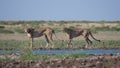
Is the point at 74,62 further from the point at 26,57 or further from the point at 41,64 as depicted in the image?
the point at 26,57

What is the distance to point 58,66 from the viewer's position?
1292 centimetres

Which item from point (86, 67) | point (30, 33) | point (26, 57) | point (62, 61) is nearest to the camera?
point (86, 67)

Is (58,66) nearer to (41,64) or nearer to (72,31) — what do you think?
(41,64)

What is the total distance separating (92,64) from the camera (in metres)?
12.9

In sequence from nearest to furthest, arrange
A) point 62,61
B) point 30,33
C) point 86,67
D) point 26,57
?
point 86,67, point 62,61, point 26,57, point 30,33

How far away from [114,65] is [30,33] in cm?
1729

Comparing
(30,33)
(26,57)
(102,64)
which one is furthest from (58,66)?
(30,33)

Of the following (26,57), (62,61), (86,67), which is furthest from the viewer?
(26,57)

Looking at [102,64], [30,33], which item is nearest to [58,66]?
[102,64]

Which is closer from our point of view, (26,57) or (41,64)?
(41,64)

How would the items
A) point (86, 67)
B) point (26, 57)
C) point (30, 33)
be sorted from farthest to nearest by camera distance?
point (30, 33) → point (26, 57) → point (86, 67)

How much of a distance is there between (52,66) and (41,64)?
1.13 ft

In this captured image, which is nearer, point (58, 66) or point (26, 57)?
point (58, 66)

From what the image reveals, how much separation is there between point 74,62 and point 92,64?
0.69 meters
